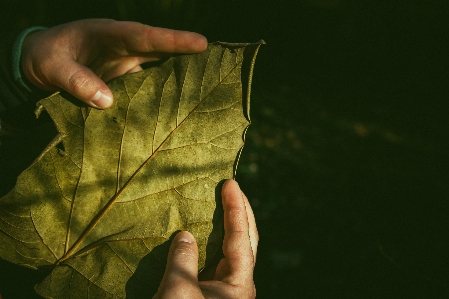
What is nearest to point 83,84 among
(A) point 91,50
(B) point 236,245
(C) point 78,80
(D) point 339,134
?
(C) point 78,80

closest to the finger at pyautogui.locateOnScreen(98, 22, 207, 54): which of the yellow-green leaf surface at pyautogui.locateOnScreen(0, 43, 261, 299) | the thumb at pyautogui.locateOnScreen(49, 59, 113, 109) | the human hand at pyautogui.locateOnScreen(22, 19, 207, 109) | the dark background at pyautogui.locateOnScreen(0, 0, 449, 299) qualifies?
the human hand at pyautogui.locateOnScreen(22, 19, 207, 109)

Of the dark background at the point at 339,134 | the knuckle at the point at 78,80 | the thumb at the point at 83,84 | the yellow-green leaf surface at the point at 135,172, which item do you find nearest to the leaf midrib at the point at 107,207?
the yellow-green leaf surface at the point at 135,172

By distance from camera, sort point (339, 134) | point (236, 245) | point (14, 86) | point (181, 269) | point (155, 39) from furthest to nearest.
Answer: point (339, 134) < point (14, 86) < point (155, 39) < point (236, 245) < point (181, 269)

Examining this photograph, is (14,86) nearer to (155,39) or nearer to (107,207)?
(155,39)

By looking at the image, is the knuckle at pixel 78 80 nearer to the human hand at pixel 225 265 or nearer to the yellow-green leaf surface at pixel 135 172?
the yellow-green leaf surface at pixel 135 172

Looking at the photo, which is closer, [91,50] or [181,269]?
[181,269]

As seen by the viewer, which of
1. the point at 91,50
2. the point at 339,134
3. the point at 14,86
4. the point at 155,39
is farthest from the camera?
the point at 339,134

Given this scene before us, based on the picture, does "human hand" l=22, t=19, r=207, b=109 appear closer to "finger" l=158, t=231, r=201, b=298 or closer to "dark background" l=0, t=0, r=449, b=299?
"finger" l=158, t=231, r=201, b=298

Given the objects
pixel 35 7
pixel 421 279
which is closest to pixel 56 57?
pixel 35 7
